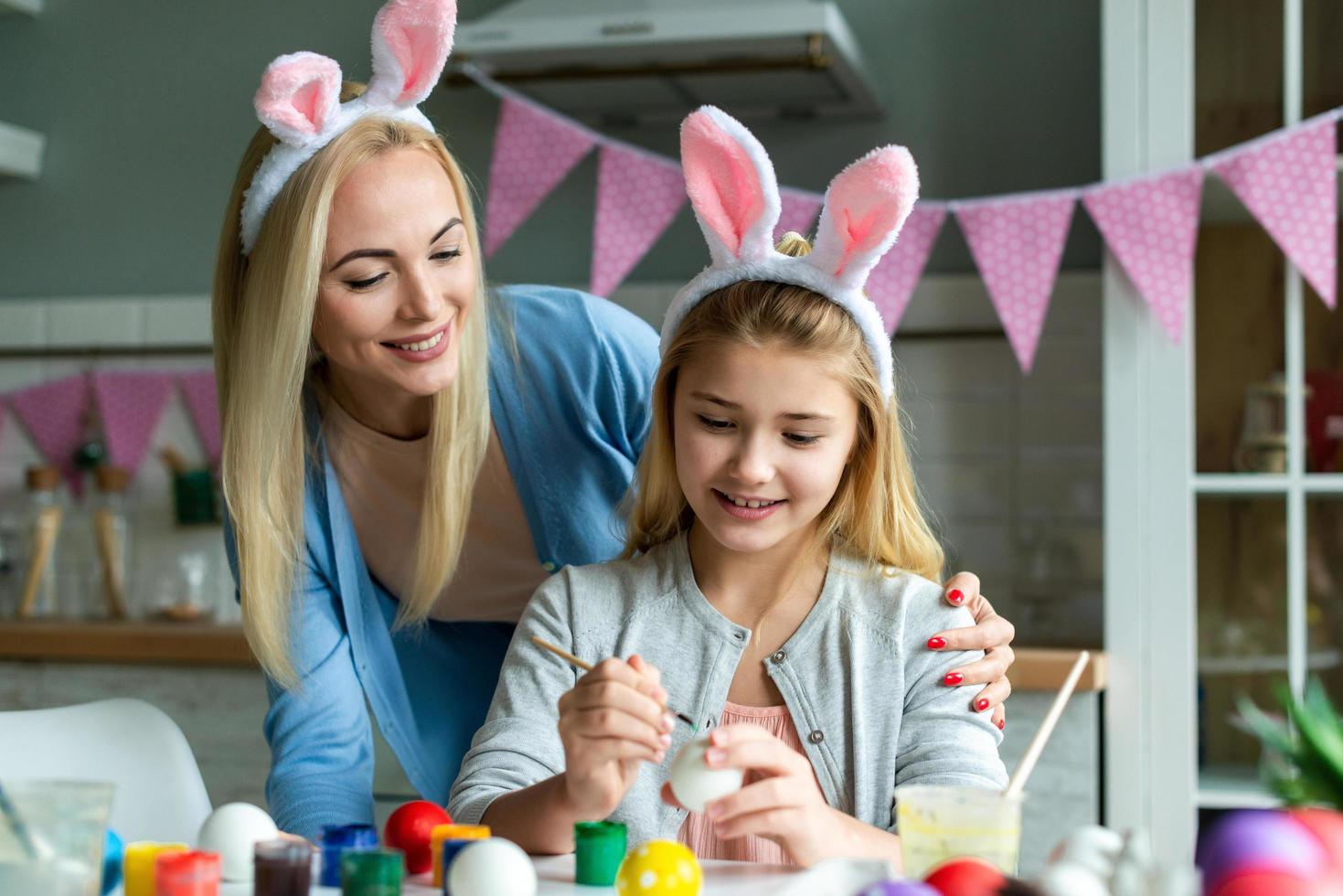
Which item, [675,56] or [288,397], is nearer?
[288,397]

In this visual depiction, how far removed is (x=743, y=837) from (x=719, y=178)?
567 mm

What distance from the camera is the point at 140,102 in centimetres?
337

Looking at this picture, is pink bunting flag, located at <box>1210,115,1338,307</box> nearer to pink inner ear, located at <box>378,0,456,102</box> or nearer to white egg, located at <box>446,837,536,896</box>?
pink inner ear, located at <box>378,0,456,102</box>

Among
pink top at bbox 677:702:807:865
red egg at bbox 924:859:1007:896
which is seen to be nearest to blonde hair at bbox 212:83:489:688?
pink top at bbox 677:702:807:865

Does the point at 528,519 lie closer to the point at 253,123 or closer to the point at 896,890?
the point at 896,890

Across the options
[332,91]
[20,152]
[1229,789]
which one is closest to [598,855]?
[332,91]

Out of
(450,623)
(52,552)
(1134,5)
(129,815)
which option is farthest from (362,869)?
(52,552)

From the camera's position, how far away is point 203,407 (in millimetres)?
3188

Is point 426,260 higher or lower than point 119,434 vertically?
lower

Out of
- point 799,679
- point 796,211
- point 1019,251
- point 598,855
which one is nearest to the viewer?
point 598,855

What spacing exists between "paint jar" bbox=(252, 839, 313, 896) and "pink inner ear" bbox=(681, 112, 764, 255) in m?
0.63

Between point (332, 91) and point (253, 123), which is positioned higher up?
point (253, 123)

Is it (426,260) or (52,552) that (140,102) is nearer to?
(52,552)

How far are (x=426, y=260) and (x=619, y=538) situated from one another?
38 cm
